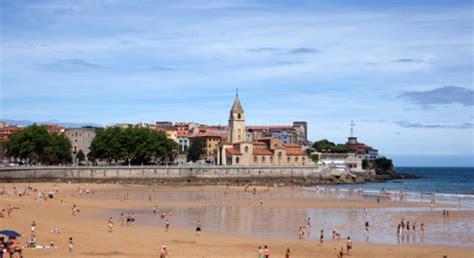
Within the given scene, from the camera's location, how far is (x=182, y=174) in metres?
105

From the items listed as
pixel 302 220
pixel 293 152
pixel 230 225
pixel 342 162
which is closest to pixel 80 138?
pixel 293 152

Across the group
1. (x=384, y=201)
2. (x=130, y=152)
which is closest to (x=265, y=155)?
(x=130, y=152)

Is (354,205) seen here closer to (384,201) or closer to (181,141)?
(384,201)

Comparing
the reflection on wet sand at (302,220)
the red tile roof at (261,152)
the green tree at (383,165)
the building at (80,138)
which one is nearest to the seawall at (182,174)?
the red tile roof at (261,152)

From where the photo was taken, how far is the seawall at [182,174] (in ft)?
304

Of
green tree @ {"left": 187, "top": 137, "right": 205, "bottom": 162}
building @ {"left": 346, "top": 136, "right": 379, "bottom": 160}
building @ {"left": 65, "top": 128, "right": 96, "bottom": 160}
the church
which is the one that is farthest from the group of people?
building @ {"left": 346, "top": 136, "right": 379, "bottom": 160}

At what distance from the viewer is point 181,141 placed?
175375 millimetres

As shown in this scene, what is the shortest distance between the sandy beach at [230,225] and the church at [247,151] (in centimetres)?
4324

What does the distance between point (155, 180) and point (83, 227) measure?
5809 cm

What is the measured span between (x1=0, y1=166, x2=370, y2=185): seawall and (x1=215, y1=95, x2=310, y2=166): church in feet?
17.2

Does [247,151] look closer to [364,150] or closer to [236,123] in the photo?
[236,123]

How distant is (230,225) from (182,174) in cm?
5938

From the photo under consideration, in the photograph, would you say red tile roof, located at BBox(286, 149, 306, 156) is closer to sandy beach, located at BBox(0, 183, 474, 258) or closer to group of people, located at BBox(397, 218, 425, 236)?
sandy beach, located at BBox(0, 183, 474, 258)

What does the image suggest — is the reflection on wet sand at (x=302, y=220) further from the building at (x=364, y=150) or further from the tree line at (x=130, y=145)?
the building at (x=364, y=150)
